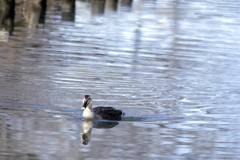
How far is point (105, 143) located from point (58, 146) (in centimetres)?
76

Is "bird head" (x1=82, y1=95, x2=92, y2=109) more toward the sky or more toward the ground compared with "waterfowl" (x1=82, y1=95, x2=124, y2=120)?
more toward the sky

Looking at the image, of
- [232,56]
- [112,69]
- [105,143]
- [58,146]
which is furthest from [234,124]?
[232,56]

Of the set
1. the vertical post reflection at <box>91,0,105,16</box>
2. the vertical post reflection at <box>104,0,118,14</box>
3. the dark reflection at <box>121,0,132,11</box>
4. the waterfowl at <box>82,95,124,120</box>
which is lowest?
the dark reflection at <box>121,0,132,11</box>

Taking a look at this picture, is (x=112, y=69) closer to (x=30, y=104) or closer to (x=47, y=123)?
(x=30, y=104)

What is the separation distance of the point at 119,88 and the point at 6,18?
13440 mm

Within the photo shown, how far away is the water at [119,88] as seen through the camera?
872cm

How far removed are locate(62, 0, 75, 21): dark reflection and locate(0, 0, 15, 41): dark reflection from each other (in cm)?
253

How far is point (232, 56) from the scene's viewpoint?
18422 millimetres

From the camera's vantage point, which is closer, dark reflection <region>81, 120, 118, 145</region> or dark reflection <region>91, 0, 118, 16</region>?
dark reflection <region>81, 120, 118, 145</region>

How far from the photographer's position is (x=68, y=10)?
97.2ft

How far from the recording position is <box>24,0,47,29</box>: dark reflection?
23939 mm

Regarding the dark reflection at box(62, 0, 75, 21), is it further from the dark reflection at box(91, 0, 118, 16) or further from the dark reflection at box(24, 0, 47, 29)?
the dark reflection at box(91, 0, 118, 16)

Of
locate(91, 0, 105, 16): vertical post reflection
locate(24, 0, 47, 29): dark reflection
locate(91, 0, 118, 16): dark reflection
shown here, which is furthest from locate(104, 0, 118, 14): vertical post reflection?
locate(24, 0, 47, 29): dark reflection

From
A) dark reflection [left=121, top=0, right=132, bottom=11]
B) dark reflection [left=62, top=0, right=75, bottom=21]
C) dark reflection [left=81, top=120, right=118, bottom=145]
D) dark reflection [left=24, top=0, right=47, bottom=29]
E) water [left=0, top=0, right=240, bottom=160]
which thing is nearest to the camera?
water [left=0, top=0, right=240, bottom=160]
